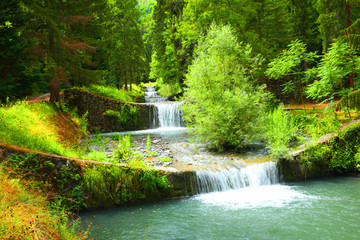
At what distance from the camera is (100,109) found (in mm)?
16938

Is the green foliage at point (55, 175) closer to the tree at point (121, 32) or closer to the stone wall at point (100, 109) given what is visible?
the stone wall at point (100, 109)

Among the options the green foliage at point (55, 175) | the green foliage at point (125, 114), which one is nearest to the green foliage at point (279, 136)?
the green foliage at point (55, 175)

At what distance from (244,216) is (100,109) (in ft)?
45.3

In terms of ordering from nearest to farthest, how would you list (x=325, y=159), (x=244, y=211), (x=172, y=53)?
(x=244, y=211) < (x=325, y=159) < (x=172, y=53)

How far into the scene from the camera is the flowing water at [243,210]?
522 centimetres

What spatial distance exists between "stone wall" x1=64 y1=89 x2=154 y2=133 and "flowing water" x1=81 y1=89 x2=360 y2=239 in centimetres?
950

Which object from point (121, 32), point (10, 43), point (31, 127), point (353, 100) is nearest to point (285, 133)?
point (353, 100)

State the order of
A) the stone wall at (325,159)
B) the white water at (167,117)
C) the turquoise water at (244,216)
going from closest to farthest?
the turquoise water at (244,216) < the stone wall at (325,159) < the white water at (167,117)

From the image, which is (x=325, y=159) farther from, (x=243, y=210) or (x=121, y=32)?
(x=121, y=32)

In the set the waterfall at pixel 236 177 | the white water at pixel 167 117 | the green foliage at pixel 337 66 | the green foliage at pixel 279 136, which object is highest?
the green foliage at pixel 337 66

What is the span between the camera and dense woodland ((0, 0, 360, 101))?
418 inches

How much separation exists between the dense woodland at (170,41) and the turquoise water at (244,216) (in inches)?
233

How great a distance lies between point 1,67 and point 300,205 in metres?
13.4

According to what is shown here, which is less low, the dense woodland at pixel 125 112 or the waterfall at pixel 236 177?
the dense woodland at pixel 125 112
